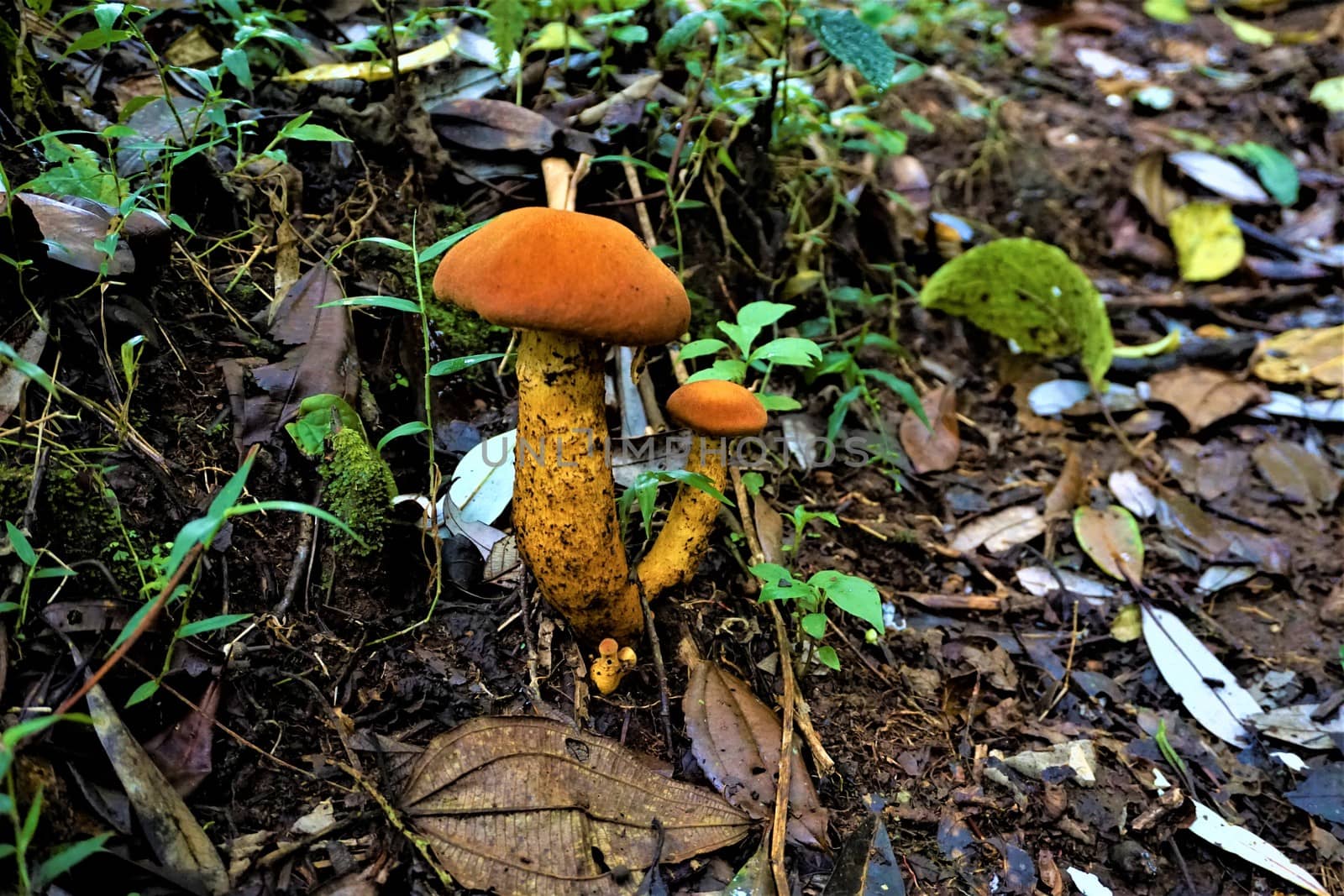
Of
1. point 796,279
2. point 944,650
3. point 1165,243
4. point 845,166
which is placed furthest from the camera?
point 1165,243

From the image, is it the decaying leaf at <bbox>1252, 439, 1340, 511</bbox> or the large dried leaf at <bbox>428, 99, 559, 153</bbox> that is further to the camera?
the decaying leaf at <bbox>1252, 439, 1340, 511</bbox>

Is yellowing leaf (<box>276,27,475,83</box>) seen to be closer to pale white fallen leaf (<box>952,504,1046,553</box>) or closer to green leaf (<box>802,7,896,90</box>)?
green leaf (<box>802,7,896,90</box>)

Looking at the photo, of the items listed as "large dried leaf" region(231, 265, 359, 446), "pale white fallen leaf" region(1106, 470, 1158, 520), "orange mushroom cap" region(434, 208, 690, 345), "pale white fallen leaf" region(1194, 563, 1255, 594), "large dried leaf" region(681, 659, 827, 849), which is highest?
"orange mushroom cap" region(434, 208, 690, 345)

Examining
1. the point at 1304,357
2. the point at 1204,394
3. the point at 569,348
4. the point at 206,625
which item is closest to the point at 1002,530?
the point at 1204,394

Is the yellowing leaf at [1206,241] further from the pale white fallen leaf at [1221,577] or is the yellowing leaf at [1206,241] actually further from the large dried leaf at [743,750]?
the large dried leaf at [743,750]

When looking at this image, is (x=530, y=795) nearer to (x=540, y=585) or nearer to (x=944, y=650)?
(x=540, y=585)

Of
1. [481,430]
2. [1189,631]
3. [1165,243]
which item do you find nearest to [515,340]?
[481,430]

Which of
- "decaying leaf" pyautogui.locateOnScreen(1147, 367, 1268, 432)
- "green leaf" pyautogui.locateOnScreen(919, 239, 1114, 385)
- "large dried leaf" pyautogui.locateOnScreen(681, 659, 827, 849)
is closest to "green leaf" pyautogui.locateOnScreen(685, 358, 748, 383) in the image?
"large dried leaf" pyautogui.locateOnScreen(681, 659, 827, 849)

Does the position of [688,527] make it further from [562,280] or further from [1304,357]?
[1304,357]
